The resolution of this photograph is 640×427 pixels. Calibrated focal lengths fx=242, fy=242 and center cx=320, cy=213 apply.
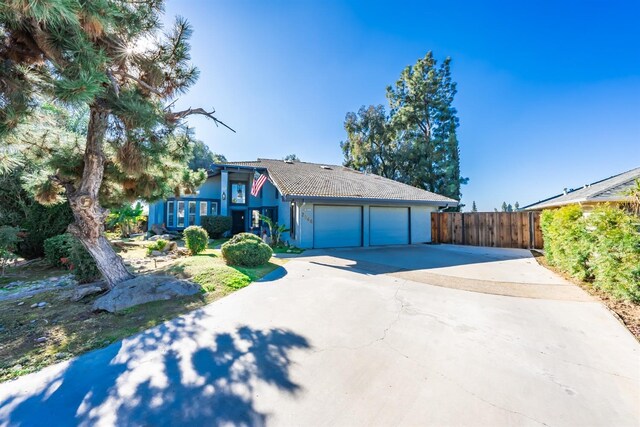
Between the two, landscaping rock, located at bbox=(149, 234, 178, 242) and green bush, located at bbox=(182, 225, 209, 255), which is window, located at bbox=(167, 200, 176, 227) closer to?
landscaping rock, located at bbox=(149, 234, 178, 242)

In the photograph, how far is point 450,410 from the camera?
7.38 ft

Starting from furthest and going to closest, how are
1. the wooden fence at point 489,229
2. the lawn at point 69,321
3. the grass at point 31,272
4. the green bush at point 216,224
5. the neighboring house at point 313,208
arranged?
1. the green bush at point 216,224
2. the wooden fence at point 489,229
3. the neighboring house at point 313,208
4. the grass at point 31,272
5. the lawn at point 69,321

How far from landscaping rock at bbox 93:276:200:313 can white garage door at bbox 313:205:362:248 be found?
7625 millimetres

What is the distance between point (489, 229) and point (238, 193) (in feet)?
56.8

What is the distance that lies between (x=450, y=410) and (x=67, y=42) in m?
6.66

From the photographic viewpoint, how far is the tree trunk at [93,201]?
5312 millimetres

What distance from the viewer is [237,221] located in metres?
19.2

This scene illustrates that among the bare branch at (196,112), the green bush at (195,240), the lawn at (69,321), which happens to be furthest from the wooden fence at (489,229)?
the bare branch at (196,112)

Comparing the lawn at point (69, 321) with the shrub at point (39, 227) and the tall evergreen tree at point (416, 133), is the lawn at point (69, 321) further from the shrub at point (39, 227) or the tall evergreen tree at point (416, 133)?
the tall evergreen tree at point (416, 133)

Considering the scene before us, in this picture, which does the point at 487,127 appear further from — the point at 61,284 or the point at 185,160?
the point at 61,284

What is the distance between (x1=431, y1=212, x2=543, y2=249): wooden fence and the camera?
13.5 m

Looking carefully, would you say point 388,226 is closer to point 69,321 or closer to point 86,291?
point 86,291

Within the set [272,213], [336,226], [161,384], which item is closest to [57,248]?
[161,384]

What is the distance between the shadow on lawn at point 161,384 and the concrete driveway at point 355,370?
0.01m
